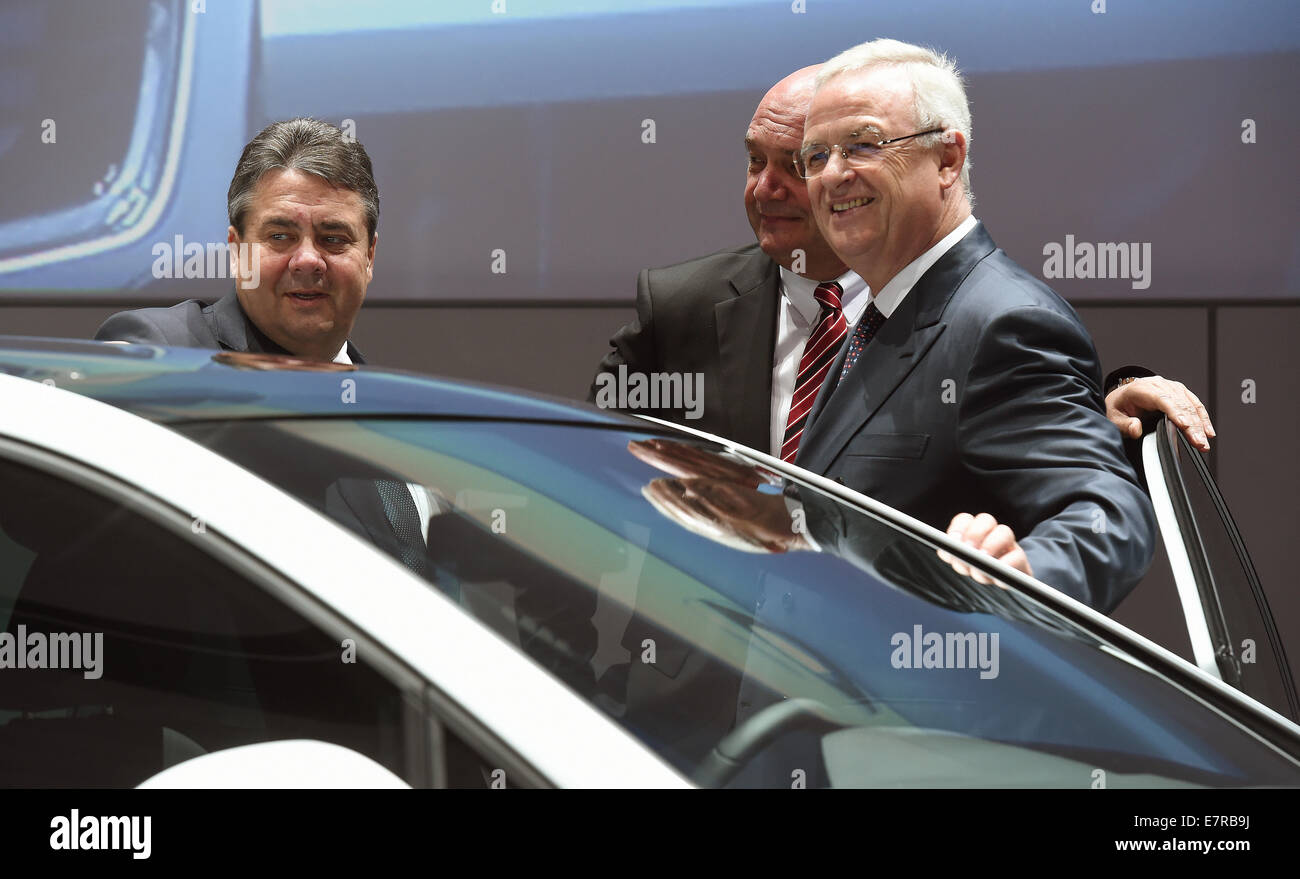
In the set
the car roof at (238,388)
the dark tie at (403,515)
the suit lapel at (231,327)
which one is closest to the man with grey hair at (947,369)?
the car roof at (238,388)

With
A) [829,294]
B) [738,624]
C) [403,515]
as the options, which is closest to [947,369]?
[829,294]

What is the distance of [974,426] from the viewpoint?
5.89 ft

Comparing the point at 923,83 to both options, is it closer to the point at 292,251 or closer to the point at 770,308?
the point at 770,308

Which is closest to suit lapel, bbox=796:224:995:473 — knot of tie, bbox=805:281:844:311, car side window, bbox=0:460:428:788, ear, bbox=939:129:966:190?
ear, bbox=939:129:966:190

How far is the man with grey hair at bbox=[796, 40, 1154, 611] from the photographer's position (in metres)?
1.62

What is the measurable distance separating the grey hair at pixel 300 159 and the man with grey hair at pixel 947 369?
811 millimetres

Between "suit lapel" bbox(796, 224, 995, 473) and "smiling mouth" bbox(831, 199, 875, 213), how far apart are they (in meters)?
0.16

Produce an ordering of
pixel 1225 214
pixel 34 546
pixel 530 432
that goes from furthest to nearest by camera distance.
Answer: pixel 1225 214
pixel 530 432
pixel 34 546

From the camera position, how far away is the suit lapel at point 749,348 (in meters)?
2.60

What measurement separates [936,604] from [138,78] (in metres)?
3.12

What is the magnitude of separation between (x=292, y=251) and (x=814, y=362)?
1031 millimetres

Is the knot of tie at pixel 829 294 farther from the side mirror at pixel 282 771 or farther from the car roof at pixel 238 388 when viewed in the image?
the side mirror at pixel 282 771
